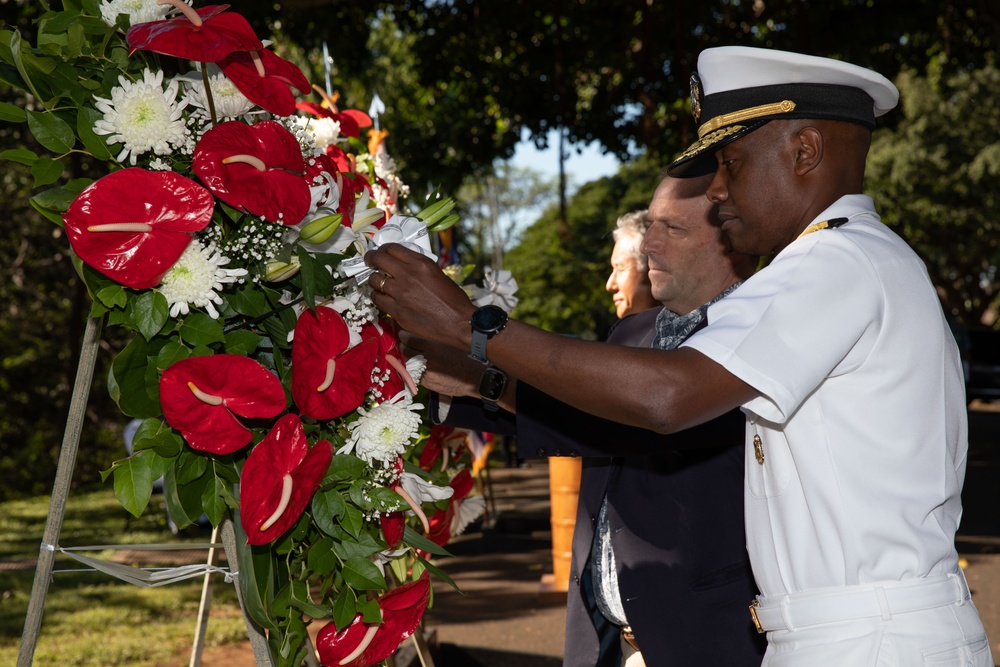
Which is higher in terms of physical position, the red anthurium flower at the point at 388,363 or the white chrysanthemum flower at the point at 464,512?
the red anthurium flower at the point at 388,363

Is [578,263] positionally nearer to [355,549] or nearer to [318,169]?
[318,169]

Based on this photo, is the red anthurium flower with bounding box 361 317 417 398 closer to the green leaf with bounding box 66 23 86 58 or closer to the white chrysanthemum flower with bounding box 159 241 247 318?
the white chrysanthemum flower with bounding box 159 241 247 318

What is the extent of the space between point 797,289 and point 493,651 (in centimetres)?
428

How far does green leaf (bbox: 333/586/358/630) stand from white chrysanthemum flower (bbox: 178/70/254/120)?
104 centimetres

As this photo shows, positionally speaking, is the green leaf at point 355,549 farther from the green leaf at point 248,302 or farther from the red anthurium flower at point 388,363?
the green leaf at point 248,302

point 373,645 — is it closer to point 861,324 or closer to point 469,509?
point 469,509

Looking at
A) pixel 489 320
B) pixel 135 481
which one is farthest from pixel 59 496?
pixel 489 320

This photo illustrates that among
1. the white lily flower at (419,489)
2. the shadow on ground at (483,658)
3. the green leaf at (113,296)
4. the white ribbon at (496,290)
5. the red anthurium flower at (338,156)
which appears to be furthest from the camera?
the shadow on ground at (483,658)

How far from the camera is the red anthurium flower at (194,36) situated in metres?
1.70

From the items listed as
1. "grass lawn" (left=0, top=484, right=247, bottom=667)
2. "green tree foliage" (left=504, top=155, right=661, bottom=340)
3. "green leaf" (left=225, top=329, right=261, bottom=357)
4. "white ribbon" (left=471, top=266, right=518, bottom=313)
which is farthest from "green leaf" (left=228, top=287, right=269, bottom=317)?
"green tree foliage" (left=504, top=155, right=661, bottom=340)

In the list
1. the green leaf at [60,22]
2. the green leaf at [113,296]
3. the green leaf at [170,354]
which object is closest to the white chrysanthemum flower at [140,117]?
the green leaf at [60,22]

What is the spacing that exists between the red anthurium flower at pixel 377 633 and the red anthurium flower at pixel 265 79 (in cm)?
111

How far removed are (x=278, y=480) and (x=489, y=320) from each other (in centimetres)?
54

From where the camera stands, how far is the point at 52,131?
1.78 metres
